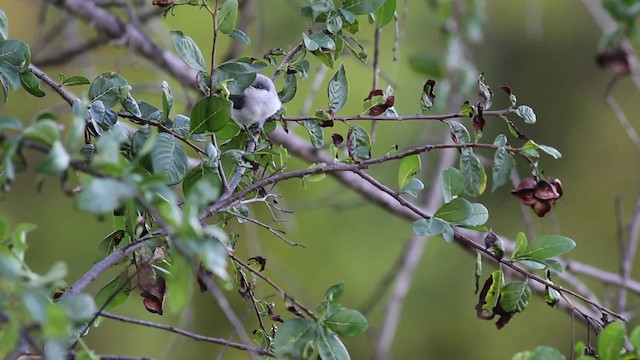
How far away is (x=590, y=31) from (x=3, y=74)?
3088mm

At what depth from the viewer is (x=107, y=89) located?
959mm

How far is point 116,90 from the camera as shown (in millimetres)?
956

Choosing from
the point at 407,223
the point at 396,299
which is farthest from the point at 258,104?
the point at 407,223

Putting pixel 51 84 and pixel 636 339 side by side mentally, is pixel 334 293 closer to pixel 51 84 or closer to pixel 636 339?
pixel 636 339

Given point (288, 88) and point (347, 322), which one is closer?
point (347, 322)

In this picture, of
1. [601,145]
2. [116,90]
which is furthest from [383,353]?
[601,145]

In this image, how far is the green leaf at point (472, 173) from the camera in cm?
90

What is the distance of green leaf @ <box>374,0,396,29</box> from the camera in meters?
1.14

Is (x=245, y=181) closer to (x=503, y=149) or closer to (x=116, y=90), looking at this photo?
(x=116, y=90)

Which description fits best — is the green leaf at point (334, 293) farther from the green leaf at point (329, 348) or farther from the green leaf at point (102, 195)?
the green leaf at point (102, 195)

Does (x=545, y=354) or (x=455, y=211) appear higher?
(x=455, y=211)

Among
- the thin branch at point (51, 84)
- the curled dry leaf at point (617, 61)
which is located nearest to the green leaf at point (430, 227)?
the thin branch at point (51, 84)

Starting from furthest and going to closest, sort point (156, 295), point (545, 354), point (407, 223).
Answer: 1. point (407, 223)
2. point (156, 295)
3. point (545, 354)

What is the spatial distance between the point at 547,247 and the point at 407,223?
2228mm
